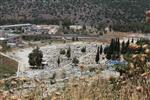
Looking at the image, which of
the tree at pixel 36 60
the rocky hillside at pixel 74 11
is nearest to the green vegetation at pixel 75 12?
the rocky hillside at pixel 74 11

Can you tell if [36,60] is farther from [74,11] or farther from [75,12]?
[74,11]

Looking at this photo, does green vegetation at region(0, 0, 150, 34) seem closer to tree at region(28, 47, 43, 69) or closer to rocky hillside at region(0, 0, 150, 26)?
rocky hillside at region(0, 0, 150, 26)

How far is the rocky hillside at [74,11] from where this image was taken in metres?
165

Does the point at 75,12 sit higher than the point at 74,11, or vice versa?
the point at 74,11

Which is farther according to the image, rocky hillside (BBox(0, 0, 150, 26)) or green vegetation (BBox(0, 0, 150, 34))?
rocky hillside (BBox(0, 0, 150, 26))

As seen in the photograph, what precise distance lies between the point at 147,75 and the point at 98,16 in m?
166

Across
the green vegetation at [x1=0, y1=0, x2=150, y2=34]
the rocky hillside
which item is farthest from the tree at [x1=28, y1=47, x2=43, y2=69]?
the rocky hillside

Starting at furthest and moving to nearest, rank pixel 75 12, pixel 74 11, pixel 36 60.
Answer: pixel 74 11, pixel 75 12, pixel 36 60

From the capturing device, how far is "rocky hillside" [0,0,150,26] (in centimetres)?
16538

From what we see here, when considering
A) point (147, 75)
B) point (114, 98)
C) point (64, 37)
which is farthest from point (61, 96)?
point (64, 37)

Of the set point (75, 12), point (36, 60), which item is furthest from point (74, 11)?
point (36, 60)

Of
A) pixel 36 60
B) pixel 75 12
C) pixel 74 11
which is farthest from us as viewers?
pixel 74 11

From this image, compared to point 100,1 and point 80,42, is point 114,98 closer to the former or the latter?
point 80,42

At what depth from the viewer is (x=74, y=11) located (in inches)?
6841
